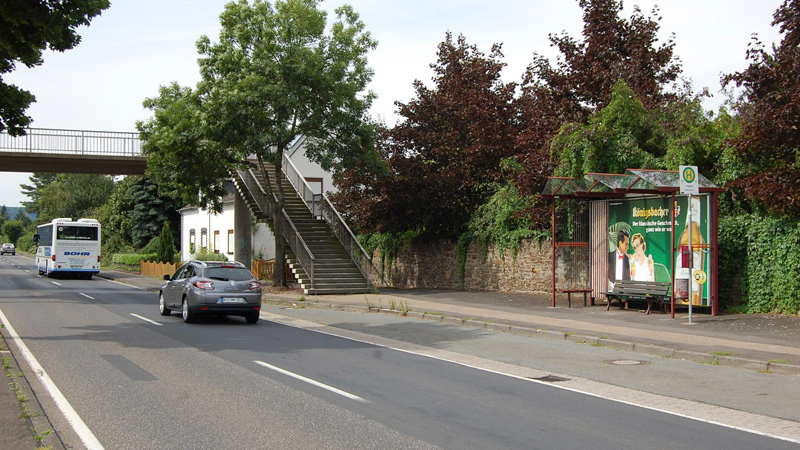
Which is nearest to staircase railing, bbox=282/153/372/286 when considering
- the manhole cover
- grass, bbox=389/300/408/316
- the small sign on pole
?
grass, bbox=389/300/408/316

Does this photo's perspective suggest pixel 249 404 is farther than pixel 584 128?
No

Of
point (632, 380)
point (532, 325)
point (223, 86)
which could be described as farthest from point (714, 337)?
point (223, 86)

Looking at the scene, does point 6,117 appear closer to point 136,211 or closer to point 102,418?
point 102,418

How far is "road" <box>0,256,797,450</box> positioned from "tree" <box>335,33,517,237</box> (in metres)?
15.3

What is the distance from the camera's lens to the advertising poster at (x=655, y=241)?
17.7 m

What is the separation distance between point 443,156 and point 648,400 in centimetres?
2102

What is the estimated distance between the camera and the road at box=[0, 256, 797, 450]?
6.74 meters

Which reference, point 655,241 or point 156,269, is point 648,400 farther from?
point 156,269

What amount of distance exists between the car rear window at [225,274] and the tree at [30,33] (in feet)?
17.0

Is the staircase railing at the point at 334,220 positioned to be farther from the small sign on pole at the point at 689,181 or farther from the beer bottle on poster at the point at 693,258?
the small sign on pole at the point at 689,181

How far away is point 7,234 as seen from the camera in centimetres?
14900

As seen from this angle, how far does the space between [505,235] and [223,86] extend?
11.4 m

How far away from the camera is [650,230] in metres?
19.0

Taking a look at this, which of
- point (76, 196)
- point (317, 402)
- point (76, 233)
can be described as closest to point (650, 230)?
point (317, 402)
